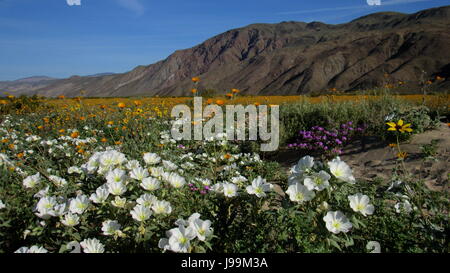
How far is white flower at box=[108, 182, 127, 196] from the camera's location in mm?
1596

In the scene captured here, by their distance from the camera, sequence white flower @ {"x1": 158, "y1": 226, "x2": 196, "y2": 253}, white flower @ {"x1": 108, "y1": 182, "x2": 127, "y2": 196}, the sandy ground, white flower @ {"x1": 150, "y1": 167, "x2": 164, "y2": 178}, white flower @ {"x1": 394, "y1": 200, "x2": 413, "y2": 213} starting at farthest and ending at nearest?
→ the sandy ground, white flower @ {"x1": 394, "y1": 200, "x2": 413, "y2": 213}, white flower @ {"x1": 150, "y1": 167, "x2": 164, "y2": 178}, white flower @ {"x1": 108, "y1": 182, "x2": 127, "y2": 196}, white flower @ {"x1": 158, "y1": 226, "x2": 196, "y2": 253}

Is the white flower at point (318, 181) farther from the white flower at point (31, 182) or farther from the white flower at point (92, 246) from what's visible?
the white flower at point (31, 182)

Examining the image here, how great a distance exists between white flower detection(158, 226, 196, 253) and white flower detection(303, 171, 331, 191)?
25.4 inches

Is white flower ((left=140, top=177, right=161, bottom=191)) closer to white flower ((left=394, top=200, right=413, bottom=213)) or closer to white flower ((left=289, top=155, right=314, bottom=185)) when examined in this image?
white flower ((left=289, top=155, right=314, bottom=185))

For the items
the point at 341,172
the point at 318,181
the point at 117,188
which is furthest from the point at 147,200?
the point at 341,172

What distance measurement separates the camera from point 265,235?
179 centimetres

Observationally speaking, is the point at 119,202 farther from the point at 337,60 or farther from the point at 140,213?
the point at 337,60

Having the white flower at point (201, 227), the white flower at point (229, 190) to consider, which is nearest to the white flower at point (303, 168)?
the white flower at point (229, 190)

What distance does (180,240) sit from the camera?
1.41 m

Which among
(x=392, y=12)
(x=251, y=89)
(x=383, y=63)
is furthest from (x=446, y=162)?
(x=392, y=12)

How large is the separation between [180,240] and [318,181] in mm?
781

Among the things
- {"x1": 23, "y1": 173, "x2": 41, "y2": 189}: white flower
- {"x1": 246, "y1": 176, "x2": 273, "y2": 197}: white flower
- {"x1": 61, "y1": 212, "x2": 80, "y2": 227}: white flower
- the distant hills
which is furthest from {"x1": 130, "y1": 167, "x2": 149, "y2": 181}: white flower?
the distant hills
